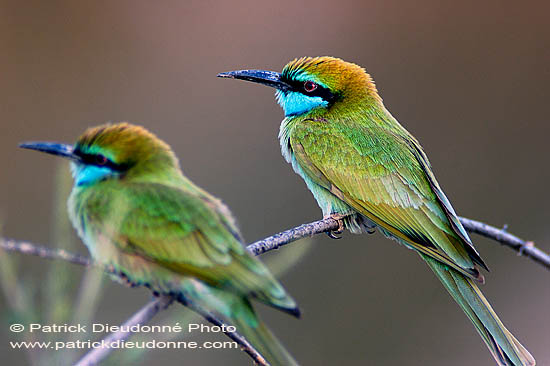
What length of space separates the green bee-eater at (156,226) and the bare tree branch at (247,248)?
1.9 inches

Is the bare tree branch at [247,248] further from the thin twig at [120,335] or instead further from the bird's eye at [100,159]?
the bird's eye at [100,159]

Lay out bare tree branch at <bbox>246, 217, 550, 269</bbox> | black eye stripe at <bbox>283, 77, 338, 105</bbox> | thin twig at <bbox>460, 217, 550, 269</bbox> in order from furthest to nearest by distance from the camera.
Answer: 1. black eye stripe at <bbox>283, 77, 338, 105</bbox>
2. thin twig at <bbox>460, 217, 550, 269</bbox>
3. bare tree branch at <bbox>246, 217, 550, 269</bbox>

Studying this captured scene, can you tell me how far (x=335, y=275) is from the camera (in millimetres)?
3590

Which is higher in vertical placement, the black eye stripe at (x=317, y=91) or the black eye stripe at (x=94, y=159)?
the black eye stripe at (x=94, y=159)

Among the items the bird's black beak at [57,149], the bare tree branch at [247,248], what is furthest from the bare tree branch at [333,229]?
the bird's black beak at [57,149]

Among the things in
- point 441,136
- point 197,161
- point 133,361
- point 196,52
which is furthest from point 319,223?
point 196,52

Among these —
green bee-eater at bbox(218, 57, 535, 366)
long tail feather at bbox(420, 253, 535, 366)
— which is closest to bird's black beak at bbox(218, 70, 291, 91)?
green bee-eater at bbox(218, 57, 535, 366)

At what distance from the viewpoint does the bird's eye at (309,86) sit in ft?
7.23

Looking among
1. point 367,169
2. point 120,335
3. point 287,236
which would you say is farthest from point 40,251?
point 367,169

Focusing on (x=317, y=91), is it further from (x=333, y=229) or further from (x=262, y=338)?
(x=262, y=338)

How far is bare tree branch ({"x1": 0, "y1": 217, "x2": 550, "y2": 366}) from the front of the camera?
0.87m

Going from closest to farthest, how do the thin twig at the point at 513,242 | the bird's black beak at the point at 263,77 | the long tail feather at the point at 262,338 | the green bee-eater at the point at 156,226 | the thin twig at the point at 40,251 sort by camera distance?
the thin twig at the point at 40,251 < the long tail feather at the point at 262,338 < the green bee-eater at the point at 156,226 < the thin twig at the point at 513,242 < the bird's black beak at the point at 263,77

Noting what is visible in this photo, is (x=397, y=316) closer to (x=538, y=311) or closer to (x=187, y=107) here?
(x=538, y=311)

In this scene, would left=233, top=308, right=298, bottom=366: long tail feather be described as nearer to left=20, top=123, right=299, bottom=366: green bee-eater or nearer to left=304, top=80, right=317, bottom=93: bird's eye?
left=20, top=123, right=299, bottom=366: green bee-eater
